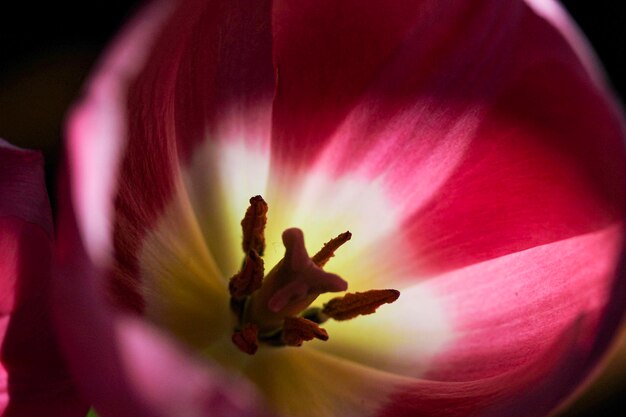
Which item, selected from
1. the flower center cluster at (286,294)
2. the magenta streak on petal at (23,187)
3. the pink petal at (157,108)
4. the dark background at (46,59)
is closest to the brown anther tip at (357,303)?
the flower center cluster at (286,294)

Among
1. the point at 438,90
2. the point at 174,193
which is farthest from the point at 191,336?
the point at 438,90

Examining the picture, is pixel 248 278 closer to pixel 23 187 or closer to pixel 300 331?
pixel 300 331

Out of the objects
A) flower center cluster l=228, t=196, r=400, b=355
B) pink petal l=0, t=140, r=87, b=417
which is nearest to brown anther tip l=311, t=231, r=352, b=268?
flower center cluster l=228, t=196, r=400, b=355

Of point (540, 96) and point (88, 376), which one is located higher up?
point (540, 96)

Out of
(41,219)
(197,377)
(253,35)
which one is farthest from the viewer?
(253,35)

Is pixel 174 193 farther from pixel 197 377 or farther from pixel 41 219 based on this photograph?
pixel 197 377

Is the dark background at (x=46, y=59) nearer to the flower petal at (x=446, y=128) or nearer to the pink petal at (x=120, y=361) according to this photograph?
the flower petal at (x=446, y=128)

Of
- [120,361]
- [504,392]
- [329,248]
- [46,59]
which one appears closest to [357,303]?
[329,248]
